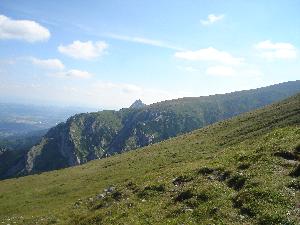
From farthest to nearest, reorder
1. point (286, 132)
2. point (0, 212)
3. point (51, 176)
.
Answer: point (51, 176), point (0, 212), point (286, 132)

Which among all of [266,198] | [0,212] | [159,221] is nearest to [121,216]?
[159,221]

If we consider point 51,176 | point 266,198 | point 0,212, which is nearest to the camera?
point 266,198

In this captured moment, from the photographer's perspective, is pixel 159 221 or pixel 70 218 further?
pixel 70 218

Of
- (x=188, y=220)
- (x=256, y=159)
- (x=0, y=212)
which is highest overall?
(x=256, y=159)

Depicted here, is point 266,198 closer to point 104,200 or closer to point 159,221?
point 159,221

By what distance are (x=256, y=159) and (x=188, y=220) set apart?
1031 centimetres

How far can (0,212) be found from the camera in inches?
2114

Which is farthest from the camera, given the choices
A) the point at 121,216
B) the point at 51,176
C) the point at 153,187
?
the point at 51,176

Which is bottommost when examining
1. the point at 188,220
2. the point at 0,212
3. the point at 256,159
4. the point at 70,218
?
the point at 0,212

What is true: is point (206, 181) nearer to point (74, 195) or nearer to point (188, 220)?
point (188, 220)

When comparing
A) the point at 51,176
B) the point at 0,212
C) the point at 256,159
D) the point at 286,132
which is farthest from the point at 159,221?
the point at 51,176

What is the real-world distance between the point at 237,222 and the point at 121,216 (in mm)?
9488

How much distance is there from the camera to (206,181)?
1201 inches

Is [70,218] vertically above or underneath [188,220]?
underneath
